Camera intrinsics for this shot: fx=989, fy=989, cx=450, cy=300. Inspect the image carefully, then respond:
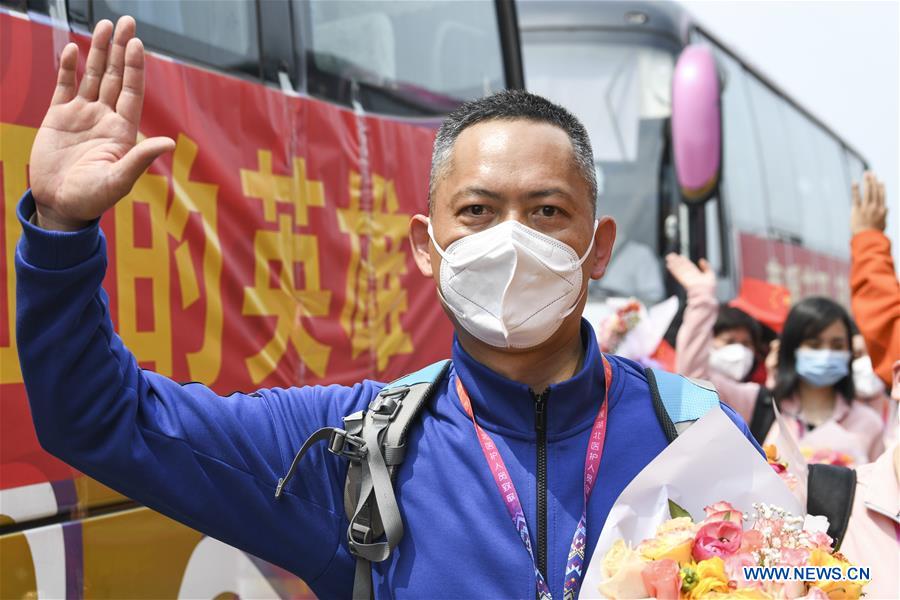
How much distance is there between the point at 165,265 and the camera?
254 cm

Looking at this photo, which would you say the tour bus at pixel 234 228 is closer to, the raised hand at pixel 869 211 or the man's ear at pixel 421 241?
the man's ear at pixel 421 241

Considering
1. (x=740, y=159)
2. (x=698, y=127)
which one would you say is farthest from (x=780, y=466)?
(x=740, y=159)

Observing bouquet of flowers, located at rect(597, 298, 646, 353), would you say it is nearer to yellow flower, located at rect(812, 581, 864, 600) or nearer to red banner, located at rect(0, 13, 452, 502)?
red banner, located at rect(0, 13, 452, 502)

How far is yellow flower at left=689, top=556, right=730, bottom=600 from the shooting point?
148 centimetres

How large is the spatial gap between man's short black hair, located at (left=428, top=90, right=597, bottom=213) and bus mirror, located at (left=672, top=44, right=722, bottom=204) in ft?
10.6

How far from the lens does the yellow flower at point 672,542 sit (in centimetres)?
152

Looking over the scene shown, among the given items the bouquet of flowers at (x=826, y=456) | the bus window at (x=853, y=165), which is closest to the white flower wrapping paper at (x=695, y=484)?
the bouquet of flowers at (x=826, y=456)

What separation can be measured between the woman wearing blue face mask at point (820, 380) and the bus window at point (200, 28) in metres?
3.25

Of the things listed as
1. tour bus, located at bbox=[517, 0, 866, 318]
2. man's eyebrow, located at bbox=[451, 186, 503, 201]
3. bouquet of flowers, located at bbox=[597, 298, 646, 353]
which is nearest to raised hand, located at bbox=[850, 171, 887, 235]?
bouquet of flowers, located at bbox=[597, 298, 646, 353]

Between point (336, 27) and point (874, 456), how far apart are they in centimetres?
337

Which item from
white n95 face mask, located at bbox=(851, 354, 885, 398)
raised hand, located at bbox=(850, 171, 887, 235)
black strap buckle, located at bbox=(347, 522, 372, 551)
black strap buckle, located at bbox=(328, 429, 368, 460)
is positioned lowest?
white n95 face mask, located at bbox=(851, 354, 885, 398)

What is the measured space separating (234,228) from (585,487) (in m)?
1.45

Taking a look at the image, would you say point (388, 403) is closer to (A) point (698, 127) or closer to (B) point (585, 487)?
(B) point (585, 487)

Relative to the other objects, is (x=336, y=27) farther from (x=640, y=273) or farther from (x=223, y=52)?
(x=640, y=273)
